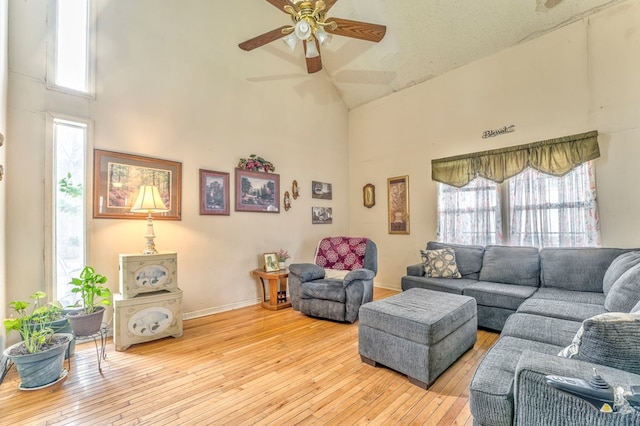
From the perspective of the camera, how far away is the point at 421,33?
3.98 m

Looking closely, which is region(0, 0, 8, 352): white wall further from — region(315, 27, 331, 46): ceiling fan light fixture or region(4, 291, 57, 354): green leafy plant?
region(315, 27, 331, 46): ceiling fan light fixture

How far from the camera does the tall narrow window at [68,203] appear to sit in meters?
2.69

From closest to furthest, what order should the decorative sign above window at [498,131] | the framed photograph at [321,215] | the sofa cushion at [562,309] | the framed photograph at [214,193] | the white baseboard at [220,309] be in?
the sofa cushion at [562,309] → the white baseboard at [220,309] → the framed photograph at [214,193] → the decorative sign above window at [498,131] → the framed photograph at [321,215]

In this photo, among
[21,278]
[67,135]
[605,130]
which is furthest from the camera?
[605,130]

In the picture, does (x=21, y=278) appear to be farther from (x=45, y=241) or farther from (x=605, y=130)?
(x=605, y=130)

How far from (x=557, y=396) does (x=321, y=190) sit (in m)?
4.27

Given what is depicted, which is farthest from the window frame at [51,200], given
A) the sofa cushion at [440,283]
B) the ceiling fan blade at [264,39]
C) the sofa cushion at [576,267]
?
the sofa cushion at [576,267]

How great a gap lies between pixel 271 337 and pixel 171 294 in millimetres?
1120

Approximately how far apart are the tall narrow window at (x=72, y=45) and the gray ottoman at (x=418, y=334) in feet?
11.8

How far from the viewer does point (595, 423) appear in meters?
0.93

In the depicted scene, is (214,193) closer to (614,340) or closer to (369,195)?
(369,195)

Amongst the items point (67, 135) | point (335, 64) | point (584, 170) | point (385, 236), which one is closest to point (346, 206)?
point (385, 236)

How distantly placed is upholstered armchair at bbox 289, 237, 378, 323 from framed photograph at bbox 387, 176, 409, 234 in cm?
104

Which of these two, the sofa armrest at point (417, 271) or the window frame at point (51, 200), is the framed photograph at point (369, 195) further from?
the window frame at point (51, 200)
